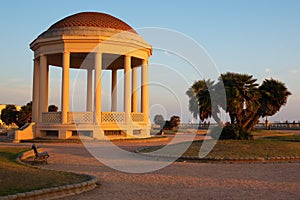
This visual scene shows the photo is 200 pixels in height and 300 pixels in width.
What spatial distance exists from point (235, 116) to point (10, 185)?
22821 mm

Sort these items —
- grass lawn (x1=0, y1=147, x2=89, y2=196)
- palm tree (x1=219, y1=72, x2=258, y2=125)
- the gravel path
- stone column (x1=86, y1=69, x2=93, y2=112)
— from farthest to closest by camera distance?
stone column (x1=86, y1=69, x2=93, y2=112) → palm tree (x1=219, y1=72, x2=258, y2=125) → the gravel path → grass lawn (x1=0, y1=147, x2=89, y2=196)

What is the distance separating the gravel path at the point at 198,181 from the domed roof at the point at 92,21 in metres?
20.2

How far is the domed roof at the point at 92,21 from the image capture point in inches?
1345

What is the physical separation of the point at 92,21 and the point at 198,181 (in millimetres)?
25882

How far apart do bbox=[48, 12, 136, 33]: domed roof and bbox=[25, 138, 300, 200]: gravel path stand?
2019cm

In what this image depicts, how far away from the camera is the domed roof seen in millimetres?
34156

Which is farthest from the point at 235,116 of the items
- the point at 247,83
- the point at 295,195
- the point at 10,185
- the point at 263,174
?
the point at 10,185

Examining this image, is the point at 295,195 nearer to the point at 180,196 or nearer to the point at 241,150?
the point at 180,196

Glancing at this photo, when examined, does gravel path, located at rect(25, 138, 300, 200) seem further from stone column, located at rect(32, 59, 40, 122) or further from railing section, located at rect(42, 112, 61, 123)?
stone column, located at rect(32, 59, 40, 122)

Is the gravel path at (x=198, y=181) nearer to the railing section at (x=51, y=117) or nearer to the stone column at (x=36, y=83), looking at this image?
the railing section at (x=51, y=117)

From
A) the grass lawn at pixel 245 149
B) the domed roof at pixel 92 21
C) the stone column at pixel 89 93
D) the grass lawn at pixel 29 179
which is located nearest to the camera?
the grass lawn at pixel 29 179

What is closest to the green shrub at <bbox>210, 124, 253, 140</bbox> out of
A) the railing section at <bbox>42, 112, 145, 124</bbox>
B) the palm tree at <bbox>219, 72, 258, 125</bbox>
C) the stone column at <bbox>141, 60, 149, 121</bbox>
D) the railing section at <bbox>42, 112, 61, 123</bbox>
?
the palm tree at <bbox>219, 72, 258, 125</bbox>

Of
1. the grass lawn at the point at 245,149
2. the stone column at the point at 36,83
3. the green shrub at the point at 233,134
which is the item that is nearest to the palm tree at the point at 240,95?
the green shrub at the point at 233,134

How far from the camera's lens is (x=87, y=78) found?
41031mm
